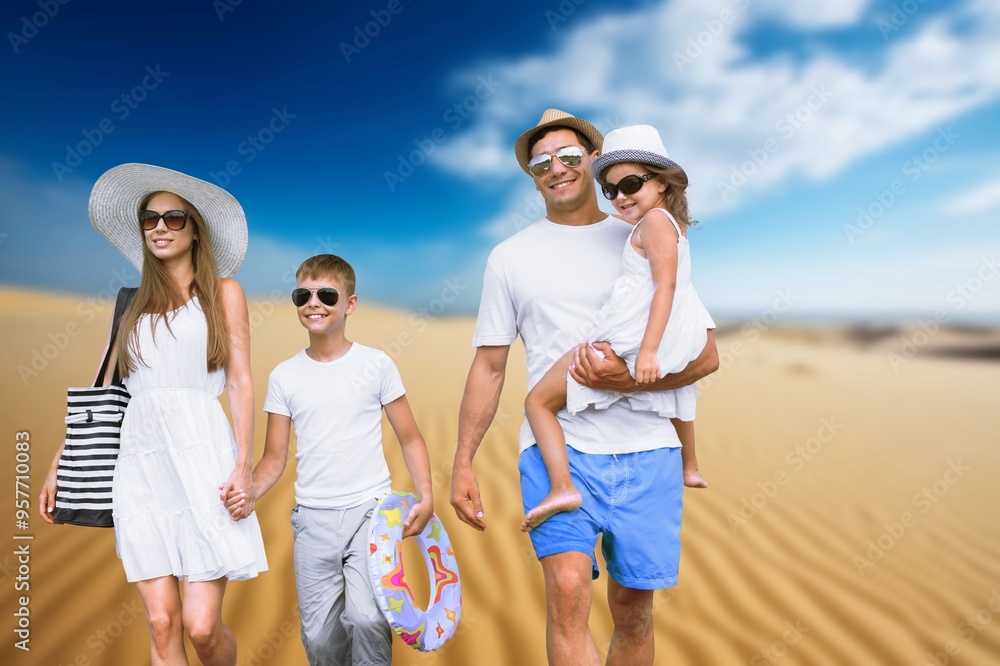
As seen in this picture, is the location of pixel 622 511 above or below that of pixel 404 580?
above

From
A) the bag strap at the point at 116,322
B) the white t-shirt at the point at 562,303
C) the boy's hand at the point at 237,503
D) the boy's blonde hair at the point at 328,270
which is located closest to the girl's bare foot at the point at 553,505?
the white t-shirt at the point at 562,303

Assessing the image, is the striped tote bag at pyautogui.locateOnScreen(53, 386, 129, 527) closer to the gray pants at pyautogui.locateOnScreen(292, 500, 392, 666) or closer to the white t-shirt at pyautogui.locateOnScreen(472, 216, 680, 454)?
the gray pants at pyautogui.locateOnScreen(292, 500, 392, 666)

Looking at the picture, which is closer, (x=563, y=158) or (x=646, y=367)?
(x=646, y=367)

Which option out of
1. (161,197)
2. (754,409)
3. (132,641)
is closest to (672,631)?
(132,641)

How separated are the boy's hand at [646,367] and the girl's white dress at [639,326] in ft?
0.12

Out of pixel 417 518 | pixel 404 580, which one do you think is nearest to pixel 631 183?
pixel 417 518

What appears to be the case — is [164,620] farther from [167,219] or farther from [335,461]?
[167,219]

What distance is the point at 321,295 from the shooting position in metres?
3.17

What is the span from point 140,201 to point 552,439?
1.88 m

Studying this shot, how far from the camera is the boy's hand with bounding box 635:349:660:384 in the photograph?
8.60ft

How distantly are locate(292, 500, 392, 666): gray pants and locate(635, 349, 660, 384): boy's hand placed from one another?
122 centimetres

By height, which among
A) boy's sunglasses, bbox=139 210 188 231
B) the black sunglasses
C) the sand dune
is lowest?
the sand dune

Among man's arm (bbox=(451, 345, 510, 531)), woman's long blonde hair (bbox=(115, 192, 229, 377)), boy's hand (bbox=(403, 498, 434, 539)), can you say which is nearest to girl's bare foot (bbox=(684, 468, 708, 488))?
man's arm (bbox=(451, 345, 510, 531))

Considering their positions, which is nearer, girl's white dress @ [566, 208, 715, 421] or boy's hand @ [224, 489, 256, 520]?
girl's white dress @ [566, 208, 715, 421]
